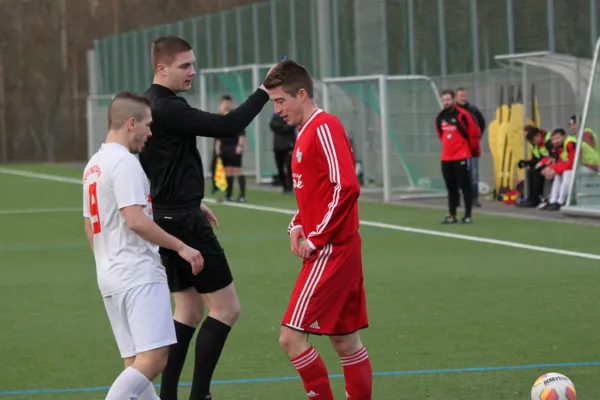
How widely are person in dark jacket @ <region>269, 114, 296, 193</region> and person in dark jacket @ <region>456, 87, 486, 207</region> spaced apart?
432cm

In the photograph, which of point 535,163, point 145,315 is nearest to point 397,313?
point 145,315

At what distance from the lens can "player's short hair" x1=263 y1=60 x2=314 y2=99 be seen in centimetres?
661

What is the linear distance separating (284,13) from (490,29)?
1101 cm

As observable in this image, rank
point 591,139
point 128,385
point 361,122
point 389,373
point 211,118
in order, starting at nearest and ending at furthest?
point 128,385, point 211,118, point 389,373, point 591,139, point 361,122

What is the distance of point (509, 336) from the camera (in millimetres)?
9633

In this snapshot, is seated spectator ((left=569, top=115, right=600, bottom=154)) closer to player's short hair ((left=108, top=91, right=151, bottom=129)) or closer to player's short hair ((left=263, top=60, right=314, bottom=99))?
player's short hair ((left=263, top=60, right=314, bottom=99))

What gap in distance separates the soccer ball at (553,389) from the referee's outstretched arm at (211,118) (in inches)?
82.5

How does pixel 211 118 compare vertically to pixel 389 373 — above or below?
above

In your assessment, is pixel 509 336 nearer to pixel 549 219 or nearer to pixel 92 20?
pixel 549 219

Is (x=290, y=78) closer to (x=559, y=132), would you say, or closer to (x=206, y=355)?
(x=206, y=355)

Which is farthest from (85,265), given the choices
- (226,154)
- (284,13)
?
(284,13)

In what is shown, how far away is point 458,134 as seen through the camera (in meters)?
19.0

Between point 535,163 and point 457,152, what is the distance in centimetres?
Answer: 327

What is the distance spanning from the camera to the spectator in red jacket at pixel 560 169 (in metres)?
20.8
